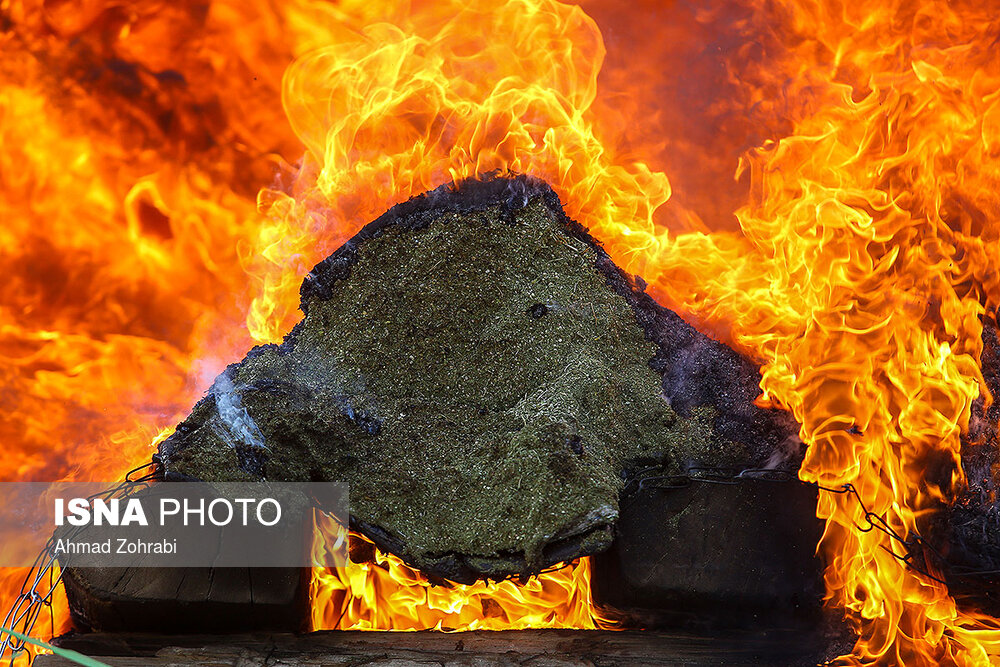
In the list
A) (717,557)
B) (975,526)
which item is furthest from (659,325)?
(975,526)

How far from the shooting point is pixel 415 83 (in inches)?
179

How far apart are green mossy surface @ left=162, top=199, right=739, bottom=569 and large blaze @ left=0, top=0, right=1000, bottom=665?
0.47m

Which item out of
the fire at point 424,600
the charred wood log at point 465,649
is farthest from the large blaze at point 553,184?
the charred wood log at point 465,649

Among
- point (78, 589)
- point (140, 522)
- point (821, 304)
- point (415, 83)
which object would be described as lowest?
point (78, 589)

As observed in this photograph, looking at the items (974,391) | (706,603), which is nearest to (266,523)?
(706,603)

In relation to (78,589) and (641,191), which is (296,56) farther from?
(78,589)

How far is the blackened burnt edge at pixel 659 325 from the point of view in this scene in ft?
11.1

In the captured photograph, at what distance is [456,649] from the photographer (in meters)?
3.02

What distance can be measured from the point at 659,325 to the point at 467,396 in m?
1.02

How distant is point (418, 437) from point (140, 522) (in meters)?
1.23

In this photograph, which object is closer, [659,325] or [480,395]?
[480,395]

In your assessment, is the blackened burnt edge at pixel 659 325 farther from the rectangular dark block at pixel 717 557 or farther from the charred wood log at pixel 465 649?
the charred wood log at pixel 465 649

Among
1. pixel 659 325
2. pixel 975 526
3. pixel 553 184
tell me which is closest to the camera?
pixel 975 526

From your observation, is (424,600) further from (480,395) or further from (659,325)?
(659,325)
